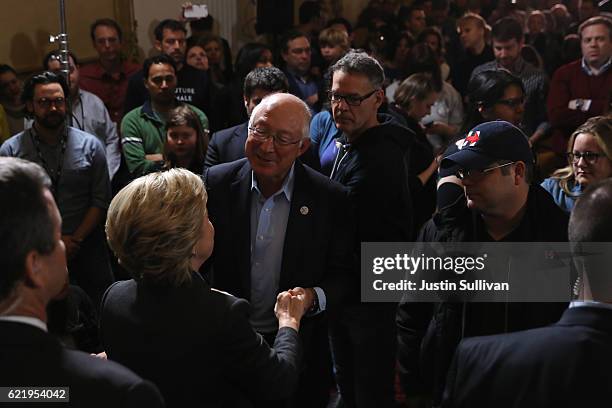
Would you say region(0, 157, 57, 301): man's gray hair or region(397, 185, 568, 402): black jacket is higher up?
region(0, 157, 57, 301): man's gray hair

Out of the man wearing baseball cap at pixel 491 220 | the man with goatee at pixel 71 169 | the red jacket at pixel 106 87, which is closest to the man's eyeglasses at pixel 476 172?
the man wearing baseball cap at pixel 491 220

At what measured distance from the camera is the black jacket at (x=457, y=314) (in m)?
2.10

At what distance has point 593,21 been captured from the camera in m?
4.93

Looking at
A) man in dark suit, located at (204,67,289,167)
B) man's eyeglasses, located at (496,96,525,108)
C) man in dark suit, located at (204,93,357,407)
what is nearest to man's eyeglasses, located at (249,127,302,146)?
man in dark suit, located at (204,93,357,407)

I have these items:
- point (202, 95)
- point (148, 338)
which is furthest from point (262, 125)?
point (202, 95)

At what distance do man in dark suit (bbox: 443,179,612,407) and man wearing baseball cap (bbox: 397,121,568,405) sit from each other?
617 millimetres

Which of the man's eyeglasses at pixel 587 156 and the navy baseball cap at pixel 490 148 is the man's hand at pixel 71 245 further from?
the man's eyeglasses at pixel 587 156

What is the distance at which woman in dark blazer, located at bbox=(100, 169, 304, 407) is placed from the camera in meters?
1.67

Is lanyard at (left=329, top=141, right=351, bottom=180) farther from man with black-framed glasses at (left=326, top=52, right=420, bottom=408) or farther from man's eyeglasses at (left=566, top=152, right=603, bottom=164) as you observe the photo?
man's eyeglasses at (left=566, top=152, right=603, bottom=164)

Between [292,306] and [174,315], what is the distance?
20.0 inches

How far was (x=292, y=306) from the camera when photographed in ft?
6.95

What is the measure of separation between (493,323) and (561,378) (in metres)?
0.75

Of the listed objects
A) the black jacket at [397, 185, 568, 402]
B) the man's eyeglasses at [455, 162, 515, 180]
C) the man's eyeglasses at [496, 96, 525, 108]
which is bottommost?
the black jacket at [397, 185, 568, 402]

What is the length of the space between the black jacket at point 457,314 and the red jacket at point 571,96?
2.76 metres
